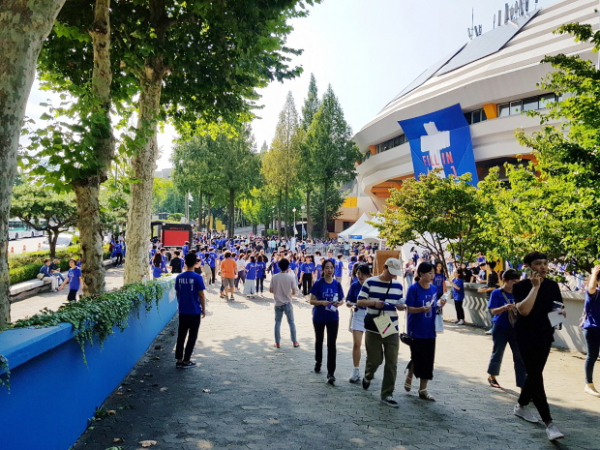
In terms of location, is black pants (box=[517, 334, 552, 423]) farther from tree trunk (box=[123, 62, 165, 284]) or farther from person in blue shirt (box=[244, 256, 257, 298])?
person in blue shirt (box=[244, 256, 257, 298])

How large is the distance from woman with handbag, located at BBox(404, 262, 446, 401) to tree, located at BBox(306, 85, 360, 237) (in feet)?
145

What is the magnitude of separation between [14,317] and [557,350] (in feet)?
43.5

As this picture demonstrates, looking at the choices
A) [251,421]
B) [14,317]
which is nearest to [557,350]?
[251,421]

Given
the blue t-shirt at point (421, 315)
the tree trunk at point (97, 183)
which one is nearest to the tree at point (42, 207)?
the tree trunk at point (97, 183)

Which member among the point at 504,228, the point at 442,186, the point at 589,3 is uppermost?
the point at 589,3

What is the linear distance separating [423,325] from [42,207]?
857 inches

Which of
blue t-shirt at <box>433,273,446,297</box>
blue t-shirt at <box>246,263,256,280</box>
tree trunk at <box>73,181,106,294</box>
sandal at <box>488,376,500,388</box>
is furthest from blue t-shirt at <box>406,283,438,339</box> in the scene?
blue t-shirt at <box>246,263,256,280</box>

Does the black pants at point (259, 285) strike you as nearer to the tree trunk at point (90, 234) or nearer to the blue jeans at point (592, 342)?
the tree trunk at point (90, 234)

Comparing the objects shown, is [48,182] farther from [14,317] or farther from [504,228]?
[504,228]

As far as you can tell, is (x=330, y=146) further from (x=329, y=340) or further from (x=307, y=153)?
(x=329, y=340)

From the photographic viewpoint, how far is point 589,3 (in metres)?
33.3

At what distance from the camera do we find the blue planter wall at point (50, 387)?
10.7 ft

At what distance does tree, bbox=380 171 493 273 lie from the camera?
46.5 feet

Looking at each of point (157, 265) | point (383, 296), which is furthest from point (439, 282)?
point (157, 265)
